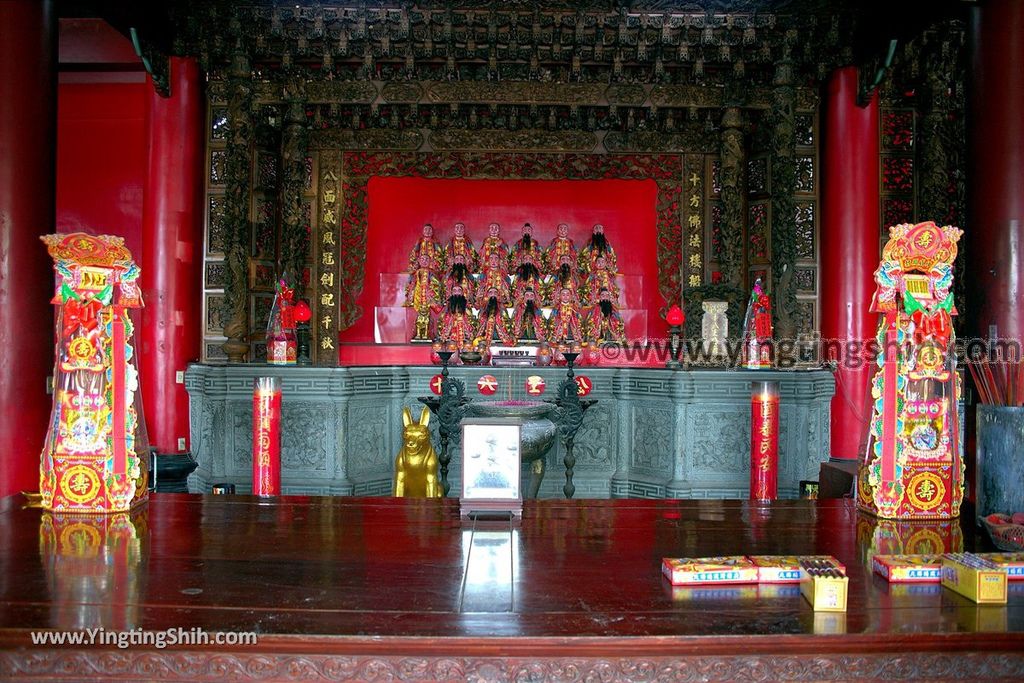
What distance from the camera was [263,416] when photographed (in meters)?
4.34

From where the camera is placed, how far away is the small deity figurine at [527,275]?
7449 millimetres

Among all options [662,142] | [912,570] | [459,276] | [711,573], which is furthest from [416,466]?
[662,142]

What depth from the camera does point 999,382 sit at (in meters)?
1.85

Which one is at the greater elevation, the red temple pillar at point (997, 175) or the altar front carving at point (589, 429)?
the red temple pillar at point (997, 175)

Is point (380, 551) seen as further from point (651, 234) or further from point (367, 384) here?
point (651, 234)

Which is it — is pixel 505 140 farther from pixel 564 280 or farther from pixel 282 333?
pixel 282 333

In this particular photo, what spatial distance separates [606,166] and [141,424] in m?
5.93

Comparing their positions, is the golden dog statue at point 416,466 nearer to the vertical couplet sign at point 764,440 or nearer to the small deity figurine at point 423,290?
the vertical couplet sign at point 764,440

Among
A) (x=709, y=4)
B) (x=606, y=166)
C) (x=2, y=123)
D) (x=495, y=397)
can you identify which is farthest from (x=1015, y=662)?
(x=606, y=166)

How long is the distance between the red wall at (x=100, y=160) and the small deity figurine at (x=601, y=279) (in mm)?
4366

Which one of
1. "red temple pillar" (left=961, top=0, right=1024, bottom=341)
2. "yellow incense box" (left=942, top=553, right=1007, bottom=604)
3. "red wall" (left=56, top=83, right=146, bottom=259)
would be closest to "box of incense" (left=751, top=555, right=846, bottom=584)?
"yellow incense box" (left=942, top=553, right=1007, bottom=604)

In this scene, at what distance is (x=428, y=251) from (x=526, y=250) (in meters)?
0.93

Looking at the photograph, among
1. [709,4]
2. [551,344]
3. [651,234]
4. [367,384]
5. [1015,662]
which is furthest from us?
[651,234]

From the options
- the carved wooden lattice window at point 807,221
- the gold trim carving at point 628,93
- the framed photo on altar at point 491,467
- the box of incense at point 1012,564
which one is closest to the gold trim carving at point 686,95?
the gold trim carving at point 628,93
